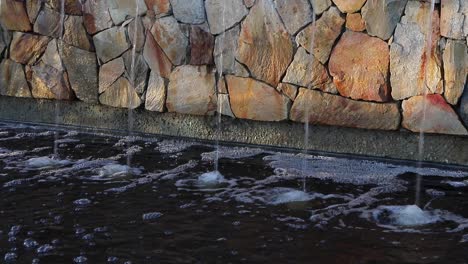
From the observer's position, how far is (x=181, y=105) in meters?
6.34

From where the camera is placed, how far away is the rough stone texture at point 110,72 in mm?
6676

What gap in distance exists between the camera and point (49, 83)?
23.0 ft

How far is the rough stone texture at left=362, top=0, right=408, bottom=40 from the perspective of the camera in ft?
17.7

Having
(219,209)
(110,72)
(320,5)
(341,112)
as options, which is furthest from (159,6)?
(219,209)

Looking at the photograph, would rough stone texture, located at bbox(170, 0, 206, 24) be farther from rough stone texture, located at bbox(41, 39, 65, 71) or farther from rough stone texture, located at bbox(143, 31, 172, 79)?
rough stone texture, located at bbox(41, 39, 65, 71)

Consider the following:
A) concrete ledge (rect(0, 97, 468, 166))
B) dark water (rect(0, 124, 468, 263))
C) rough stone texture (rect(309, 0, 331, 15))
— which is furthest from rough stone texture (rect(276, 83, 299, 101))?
rough stone texture (rect(309, 0, 331, 15))

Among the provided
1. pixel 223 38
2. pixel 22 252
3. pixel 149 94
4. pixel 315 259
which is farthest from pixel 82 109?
pixel 315 259

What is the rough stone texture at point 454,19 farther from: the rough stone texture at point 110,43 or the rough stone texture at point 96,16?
the rough stone texture at point 96,16

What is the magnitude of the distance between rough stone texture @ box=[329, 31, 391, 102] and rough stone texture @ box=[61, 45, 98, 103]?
251 centimetres

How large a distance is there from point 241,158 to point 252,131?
0.49 meters

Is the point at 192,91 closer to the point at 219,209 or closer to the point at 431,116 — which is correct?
the point at 431,116

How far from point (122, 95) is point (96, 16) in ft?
2.76

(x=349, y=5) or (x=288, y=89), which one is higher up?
(x=349, y=5)

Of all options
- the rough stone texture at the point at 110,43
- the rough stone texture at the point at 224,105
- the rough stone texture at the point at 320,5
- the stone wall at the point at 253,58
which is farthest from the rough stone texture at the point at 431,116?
the rough stone texture at the point at 110,43
